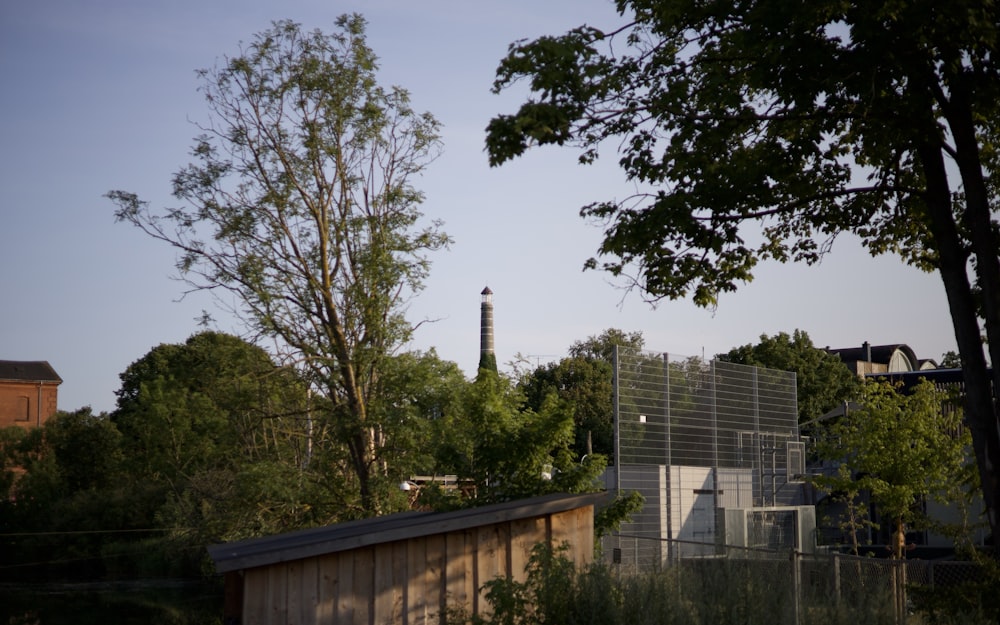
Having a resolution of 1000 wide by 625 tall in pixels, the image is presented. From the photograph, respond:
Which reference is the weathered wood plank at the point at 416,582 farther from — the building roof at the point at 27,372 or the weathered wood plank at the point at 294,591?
the building roof at the point at 27,372

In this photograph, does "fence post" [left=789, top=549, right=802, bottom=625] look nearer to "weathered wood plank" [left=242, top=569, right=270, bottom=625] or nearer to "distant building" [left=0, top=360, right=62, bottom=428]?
"weathered wood plank" [left=242, top=569, right=270, bottom=625]

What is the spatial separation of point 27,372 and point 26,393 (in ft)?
6.93

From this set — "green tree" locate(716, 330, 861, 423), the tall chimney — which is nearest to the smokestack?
the tall chimney

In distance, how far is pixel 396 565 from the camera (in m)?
12.2

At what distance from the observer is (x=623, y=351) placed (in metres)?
24.8

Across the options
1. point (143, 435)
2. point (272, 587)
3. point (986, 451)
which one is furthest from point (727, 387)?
point (143, 435)

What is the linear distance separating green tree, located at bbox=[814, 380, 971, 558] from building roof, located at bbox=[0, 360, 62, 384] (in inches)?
3124

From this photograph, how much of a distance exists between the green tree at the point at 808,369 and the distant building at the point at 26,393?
59.6 meters

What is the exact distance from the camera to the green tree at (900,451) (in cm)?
2616

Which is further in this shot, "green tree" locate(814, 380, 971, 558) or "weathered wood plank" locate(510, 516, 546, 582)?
"green tree" locate(814, 380, 971, 558)

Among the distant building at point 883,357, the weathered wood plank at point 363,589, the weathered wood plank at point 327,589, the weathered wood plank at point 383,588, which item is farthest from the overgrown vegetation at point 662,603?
the distant building at point 883,357

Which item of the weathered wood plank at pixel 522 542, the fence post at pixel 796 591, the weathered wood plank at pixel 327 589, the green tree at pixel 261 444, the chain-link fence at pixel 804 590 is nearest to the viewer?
the fence post at pixel 796 591

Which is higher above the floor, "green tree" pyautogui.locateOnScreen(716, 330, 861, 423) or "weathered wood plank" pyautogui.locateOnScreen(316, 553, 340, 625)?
"green tree" pyautogui.locateOnScreen(716, 330, 861, 423)

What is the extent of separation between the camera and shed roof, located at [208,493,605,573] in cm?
1145
